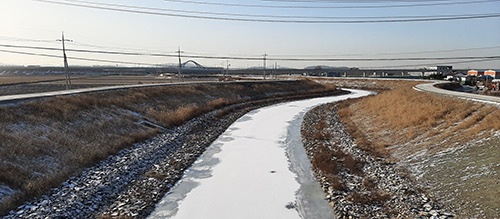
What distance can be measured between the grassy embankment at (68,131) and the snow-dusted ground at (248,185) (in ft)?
17.1

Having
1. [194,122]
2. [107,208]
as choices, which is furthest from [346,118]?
[107,208]

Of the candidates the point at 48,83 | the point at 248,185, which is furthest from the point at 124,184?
the point at 48,83

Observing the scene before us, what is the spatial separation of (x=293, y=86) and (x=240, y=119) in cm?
4570

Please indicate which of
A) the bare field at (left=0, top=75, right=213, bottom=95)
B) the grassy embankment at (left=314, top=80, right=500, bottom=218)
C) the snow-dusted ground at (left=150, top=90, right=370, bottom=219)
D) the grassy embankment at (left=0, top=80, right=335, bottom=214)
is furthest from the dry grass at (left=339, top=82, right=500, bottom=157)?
the bare field at (left=0, top=75, right=213, bottom=95)

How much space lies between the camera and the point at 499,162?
41.4ft

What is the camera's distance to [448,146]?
1638 cm

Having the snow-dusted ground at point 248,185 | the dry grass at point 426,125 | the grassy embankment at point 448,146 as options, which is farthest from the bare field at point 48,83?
the grassy embankment at point 448,146

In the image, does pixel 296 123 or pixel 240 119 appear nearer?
pixel 296 123

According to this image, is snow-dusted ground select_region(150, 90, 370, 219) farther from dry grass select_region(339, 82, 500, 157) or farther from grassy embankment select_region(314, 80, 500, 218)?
dry grass select_region(339, 82, 500, 157)

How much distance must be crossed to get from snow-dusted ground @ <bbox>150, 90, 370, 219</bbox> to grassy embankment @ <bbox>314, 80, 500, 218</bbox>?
4466 millimetres

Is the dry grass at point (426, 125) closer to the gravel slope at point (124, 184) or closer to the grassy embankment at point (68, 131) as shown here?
the gravel slope at point (124, 184)

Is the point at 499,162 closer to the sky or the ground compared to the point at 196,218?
closer to the sky

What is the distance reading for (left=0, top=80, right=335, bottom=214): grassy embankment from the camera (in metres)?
14.1

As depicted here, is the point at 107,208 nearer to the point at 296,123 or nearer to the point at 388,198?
the point at 388,198
